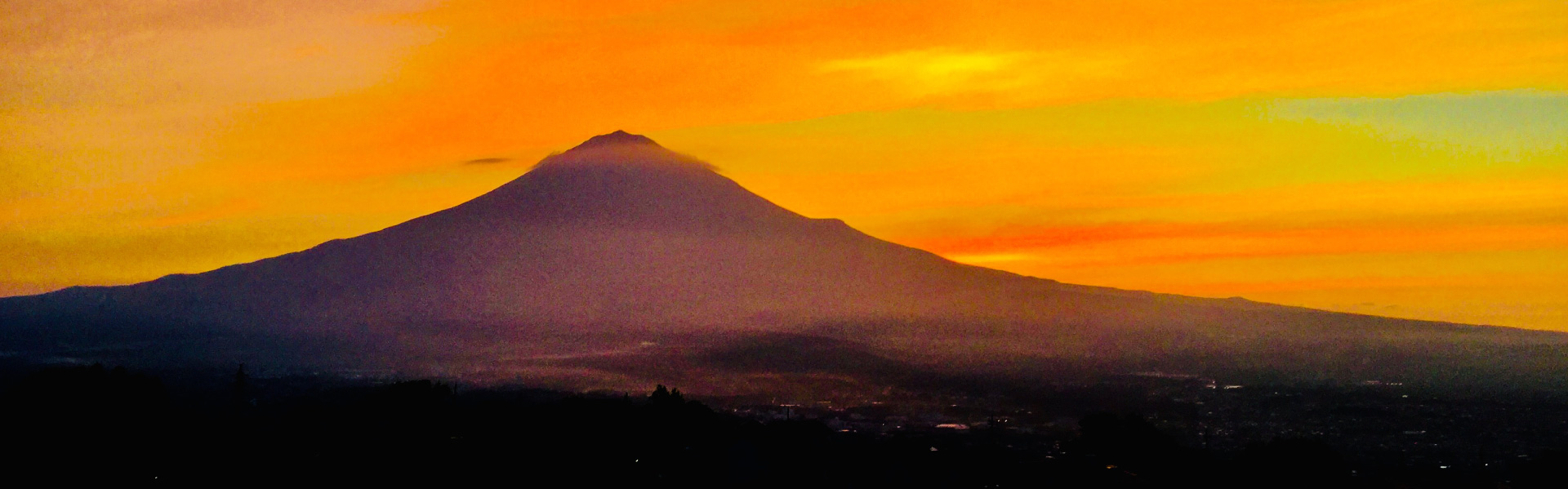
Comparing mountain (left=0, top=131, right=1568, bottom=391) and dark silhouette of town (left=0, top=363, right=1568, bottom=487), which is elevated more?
Answer: mountain (left=0, top=131, right=1568, bottom=391)

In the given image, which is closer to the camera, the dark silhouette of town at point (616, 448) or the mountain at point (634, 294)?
the dark silhouette of town at point (616, 448)

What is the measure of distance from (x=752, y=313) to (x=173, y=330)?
247ft

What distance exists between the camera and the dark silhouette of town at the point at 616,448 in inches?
2156

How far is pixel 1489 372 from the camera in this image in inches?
7052

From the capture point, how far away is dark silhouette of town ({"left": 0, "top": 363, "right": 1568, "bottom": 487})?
54750 mm

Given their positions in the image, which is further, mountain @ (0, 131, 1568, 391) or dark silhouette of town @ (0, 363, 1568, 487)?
mountain @ (0, 131, 1568, 391)

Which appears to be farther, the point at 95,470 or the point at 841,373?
the point at 841,373

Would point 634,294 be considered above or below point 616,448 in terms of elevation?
above

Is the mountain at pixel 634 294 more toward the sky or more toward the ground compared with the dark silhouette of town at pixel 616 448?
more toward the sky

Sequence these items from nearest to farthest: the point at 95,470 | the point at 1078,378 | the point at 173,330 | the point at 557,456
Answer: the point at 95,470, the point at 557,456, the point at 1078,378, the point at 173,330

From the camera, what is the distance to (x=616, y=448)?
201ft

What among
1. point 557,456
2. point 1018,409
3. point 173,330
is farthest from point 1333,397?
point 173,330

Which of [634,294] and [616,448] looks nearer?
[616,448]

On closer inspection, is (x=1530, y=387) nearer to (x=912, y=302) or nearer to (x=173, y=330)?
(x=912, y=302)
